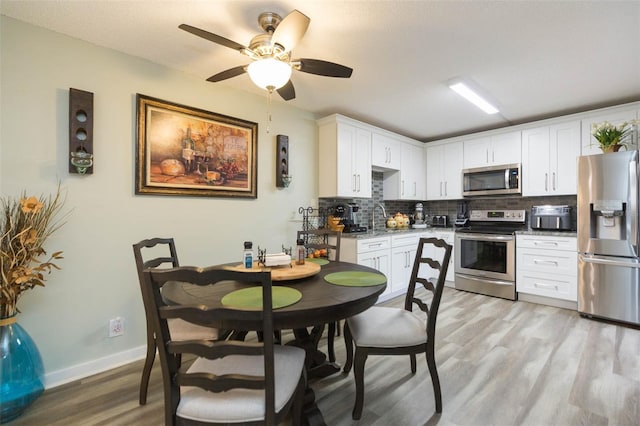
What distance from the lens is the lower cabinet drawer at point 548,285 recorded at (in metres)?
3.32

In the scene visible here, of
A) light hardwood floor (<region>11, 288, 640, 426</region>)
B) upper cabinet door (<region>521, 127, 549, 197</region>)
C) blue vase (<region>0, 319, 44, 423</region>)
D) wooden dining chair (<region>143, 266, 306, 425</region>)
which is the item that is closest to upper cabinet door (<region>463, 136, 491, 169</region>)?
upper cabinet door (<region>521, 127, 549, 197</region>)

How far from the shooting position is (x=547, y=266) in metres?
3.48

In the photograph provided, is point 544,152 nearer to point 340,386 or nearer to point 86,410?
point 340,386

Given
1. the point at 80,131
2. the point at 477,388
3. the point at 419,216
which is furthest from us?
the point at 419,216

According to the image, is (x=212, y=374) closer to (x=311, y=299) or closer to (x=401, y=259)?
(x=311, y=299)

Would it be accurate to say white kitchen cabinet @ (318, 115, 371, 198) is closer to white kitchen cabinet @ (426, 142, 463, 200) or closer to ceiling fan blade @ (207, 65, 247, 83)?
white kitchen cabinet @ (426, 142, 463, 200)

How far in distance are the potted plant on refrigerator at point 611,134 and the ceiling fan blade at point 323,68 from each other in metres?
3.05

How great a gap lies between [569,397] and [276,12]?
9.81ft

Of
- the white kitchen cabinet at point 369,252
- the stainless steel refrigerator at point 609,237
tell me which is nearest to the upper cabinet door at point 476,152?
the stainless steel refrigerator at point 609,237

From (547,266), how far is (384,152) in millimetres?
2439

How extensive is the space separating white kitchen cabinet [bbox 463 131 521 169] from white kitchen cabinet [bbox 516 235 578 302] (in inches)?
44.2

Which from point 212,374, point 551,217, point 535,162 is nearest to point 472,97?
point 535,162

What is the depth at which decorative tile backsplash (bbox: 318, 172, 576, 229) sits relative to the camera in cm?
387

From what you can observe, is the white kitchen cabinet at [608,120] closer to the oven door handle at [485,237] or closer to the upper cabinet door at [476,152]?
the upper cabinet door at [476,152]
